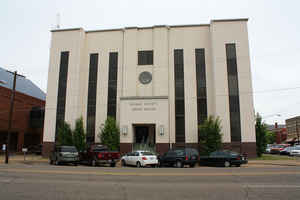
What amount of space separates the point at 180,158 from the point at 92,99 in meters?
16.8

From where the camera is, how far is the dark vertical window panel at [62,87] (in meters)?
32.3

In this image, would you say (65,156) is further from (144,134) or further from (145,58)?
(145,58)

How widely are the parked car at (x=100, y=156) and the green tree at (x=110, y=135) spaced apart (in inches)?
270

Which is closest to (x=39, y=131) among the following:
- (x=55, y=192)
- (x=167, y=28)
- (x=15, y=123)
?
(x=15, y=123)

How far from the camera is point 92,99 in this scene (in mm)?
32562

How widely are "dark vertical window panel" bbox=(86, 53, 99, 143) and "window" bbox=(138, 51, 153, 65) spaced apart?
19.6 ft

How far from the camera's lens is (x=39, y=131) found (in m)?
45.1

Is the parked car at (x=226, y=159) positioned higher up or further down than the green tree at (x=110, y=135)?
further down

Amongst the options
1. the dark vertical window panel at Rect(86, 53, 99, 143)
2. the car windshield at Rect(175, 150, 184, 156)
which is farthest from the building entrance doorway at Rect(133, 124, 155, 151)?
the car windshield at Rect(175, 150, 184, 156)

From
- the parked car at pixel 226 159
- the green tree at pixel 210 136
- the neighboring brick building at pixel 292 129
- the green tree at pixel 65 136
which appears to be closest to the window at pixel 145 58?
the green tree at pixel 210 136

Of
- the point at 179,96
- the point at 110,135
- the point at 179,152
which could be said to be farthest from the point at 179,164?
the point at 179,96

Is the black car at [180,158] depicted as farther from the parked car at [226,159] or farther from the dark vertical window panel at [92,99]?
the dark vertical window panel at [92,99]

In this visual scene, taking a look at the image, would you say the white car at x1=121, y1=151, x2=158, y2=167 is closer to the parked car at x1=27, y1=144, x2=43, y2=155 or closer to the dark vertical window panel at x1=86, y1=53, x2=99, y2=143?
the dark vertical window panel at x1=86, y1=53, x2=99, y2=143

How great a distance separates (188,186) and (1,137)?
1488 inches
